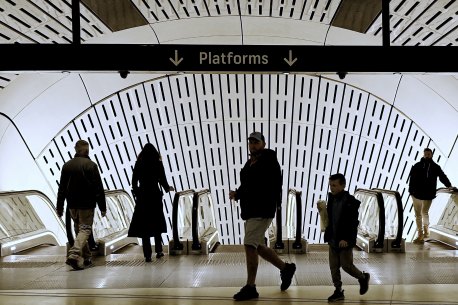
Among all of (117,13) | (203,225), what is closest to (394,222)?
(203,225)

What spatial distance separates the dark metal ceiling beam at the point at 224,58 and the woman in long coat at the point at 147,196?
1.35 metres

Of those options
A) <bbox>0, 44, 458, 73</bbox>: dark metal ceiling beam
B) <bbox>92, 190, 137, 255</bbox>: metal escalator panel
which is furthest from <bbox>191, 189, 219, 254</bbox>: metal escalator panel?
<bbox>0, 44, 458, 73</bbox>: dark metal ceiling beam

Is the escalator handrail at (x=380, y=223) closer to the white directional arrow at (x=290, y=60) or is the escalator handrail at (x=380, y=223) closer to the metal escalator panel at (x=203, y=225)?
the metal escalator panel at (x=203, y=225)

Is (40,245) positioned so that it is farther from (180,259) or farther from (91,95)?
(91,95)

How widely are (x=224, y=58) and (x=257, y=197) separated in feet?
7.10

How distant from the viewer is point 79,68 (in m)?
7.53

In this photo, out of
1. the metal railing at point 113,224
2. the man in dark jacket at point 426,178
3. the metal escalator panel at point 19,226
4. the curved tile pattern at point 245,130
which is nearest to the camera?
the metal railing at point 113,224

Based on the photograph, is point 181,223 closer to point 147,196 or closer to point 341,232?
point 147,196

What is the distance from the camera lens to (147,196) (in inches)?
331

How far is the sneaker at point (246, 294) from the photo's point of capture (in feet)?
18.5

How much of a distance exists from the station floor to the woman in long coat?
0.40 meters

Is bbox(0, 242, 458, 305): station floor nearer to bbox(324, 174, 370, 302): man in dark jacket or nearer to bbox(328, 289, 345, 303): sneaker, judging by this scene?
bbox(328, 289, 345, 303): sneaker

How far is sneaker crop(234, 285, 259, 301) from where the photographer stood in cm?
565

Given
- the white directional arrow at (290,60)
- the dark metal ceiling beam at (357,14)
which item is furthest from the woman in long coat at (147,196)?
the dark metal ceiling beam at (357,14)
